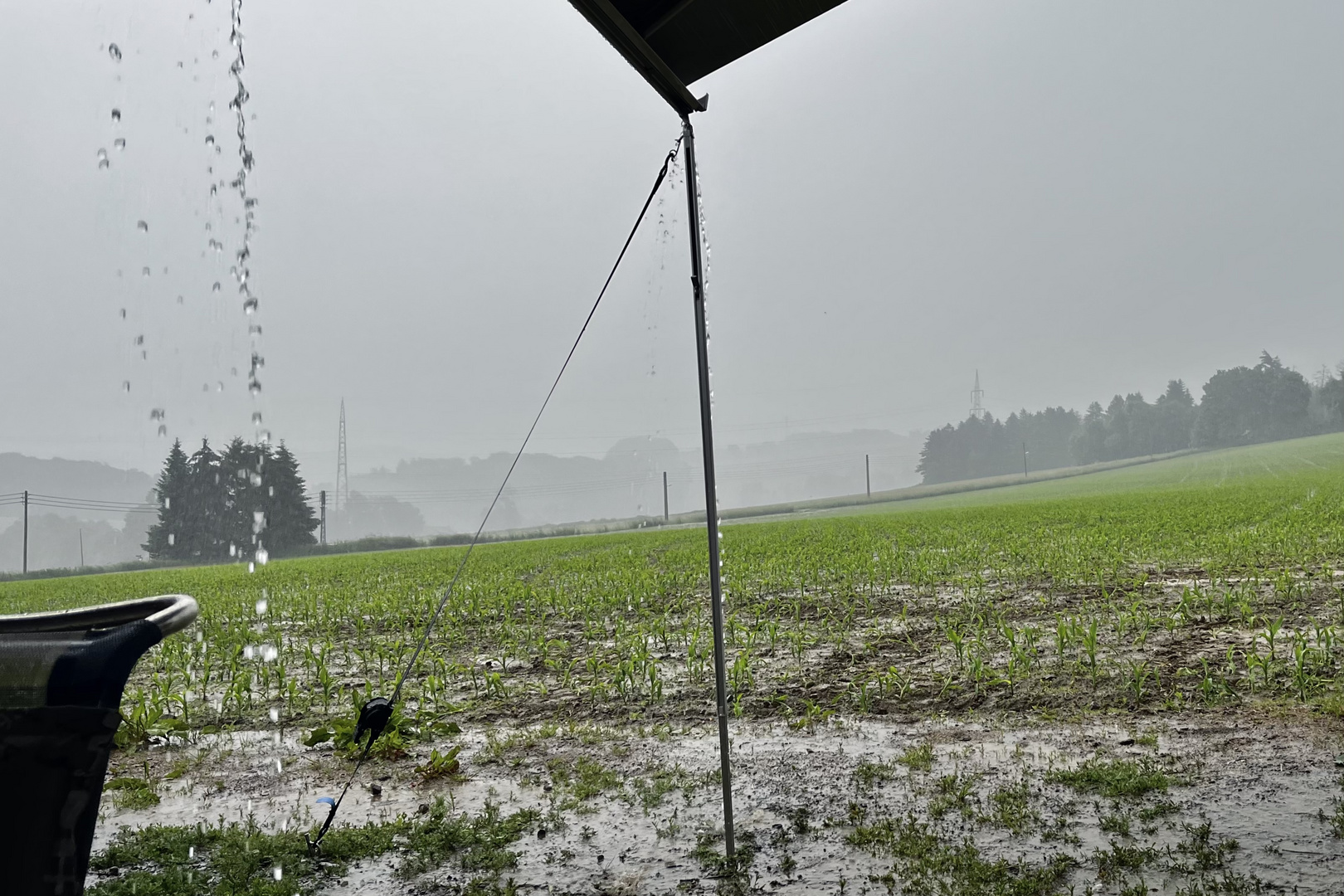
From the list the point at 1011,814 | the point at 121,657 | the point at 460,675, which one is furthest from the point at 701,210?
Answer: the point at 460,675

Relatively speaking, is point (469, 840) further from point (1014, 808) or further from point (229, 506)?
point (229, 506)

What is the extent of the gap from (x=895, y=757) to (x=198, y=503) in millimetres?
39561

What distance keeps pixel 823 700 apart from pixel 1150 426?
297ft

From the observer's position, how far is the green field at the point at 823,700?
2.29 metres

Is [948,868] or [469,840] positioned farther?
[469,840]

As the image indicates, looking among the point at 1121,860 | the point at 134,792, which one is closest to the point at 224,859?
the point at 134,792

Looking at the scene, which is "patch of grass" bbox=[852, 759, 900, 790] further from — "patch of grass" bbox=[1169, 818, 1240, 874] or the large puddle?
"patch of grass" bbox=[1169, 818, 1240, 874]

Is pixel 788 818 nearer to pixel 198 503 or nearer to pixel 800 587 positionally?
pixel 800 587

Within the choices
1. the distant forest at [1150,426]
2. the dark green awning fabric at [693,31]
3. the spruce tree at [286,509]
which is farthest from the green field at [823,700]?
the distant forest at [1150,426]

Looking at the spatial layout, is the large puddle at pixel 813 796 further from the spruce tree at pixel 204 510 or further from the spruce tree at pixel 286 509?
Result: the spruce tree at pixel 286 509

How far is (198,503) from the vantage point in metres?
34.9

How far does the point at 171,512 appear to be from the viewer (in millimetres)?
36750

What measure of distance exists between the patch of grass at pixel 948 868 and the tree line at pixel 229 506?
97.7 feet

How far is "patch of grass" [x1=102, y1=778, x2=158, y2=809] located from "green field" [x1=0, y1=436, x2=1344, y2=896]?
0.01 metres
